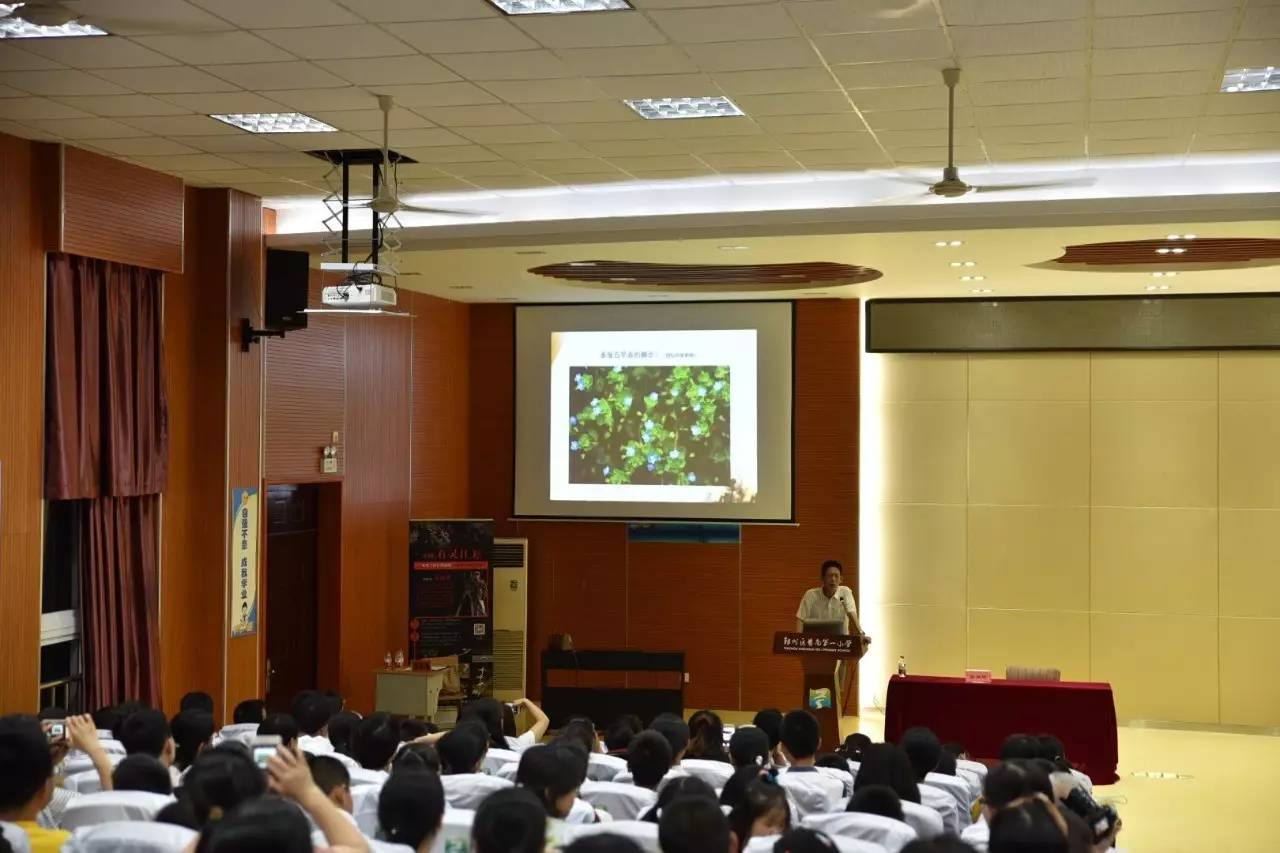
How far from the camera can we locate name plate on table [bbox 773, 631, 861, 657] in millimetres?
9836

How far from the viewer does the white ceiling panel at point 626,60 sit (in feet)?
19.3

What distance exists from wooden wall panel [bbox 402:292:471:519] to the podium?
391 cm

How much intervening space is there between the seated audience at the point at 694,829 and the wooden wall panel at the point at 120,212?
19.5 feet

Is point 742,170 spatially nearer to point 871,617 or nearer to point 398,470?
point 398,470

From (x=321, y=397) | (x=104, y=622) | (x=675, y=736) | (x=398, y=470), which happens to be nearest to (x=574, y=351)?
(x=398, y=470)

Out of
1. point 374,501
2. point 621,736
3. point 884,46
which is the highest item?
point 884,46

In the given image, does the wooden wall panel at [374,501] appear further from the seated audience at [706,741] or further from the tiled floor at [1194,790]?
the seated audience at [706,741]

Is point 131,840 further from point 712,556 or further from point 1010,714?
point 712,556

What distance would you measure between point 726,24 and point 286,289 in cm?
484

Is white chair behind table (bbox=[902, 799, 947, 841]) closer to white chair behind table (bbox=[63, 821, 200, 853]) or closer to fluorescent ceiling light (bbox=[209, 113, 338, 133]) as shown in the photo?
white chair behind table (bbox=[63, 821, 200, 853])

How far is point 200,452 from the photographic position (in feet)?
29.8

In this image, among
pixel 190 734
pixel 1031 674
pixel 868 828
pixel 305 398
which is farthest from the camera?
pixel 305 398

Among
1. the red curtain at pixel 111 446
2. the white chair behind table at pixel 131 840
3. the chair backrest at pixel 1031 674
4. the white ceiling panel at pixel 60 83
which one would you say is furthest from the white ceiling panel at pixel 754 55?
the chair backrest at pixel 1031 674

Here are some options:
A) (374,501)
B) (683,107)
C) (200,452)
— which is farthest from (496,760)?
(374,501)
